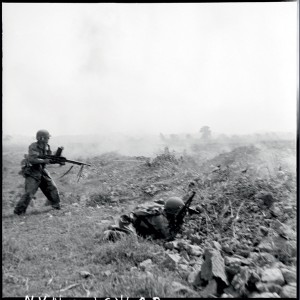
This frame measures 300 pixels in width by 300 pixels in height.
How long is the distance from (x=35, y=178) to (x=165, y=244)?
136 inches

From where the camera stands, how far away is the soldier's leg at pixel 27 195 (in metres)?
6.05

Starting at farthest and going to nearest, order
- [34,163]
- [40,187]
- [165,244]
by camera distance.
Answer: [40,187] < [34,163] < [165,244]

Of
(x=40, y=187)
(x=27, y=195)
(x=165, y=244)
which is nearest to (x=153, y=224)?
(x=165, y=244)

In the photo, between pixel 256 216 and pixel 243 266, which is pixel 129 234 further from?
pixel 256 216

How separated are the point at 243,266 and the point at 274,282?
426 mm

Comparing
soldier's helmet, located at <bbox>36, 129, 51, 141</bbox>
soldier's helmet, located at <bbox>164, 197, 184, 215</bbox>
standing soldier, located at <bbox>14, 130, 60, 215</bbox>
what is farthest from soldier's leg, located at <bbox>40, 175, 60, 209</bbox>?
soldier's helmet, located at <bbox>164, 197, 184, 215</bbox>

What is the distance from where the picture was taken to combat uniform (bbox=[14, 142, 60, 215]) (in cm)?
612

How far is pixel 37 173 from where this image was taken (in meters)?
6.47

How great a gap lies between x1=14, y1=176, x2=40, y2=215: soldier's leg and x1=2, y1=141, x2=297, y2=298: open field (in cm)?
21

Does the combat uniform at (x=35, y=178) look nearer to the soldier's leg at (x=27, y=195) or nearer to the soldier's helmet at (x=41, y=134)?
the soldier's leg at (x=27, y=195)

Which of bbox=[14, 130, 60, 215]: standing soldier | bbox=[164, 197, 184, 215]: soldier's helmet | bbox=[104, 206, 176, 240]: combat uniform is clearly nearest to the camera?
bbox=[104, 206, 176, 240]: combat uniform

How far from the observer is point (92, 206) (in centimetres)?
709

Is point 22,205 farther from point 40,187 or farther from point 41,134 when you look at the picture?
point 41,134

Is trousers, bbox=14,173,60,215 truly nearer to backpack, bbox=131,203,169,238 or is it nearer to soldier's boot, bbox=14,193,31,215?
soldier's boot, bbox=14,193,31,215
